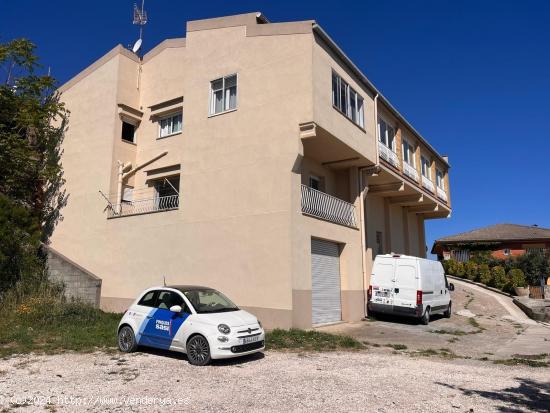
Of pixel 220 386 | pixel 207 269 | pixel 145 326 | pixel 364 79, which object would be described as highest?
pixel 364 79

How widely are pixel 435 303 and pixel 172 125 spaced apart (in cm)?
→ 1302

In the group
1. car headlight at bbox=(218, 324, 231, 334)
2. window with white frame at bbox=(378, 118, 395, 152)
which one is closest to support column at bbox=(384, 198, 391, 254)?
window with white frame at bbox=(378, 118, 395, 152)

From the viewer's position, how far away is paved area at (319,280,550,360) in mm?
11461

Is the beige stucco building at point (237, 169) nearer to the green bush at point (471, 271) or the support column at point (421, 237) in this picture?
the support column at point (421, 237)

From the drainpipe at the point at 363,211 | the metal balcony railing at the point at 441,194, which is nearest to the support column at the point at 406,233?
the metal balcony railing at the point at 441,194

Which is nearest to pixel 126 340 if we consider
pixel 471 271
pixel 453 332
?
pixel 453 332

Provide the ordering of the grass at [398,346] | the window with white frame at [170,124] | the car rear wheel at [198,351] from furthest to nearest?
the window with white frame at [170,124] → the grass at [398,346] → the car rear wheel at [198,351]

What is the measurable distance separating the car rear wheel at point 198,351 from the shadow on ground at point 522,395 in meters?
4.26

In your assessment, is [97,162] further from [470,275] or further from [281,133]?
[470,275]

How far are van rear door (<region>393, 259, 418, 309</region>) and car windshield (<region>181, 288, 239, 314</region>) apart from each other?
7805 millimetres

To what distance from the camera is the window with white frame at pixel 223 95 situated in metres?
15.6

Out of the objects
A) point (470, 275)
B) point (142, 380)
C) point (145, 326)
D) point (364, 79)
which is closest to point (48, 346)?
point (145, 326)

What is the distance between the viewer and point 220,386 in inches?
278

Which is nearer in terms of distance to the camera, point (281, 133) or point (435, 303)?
point (281, 133)
